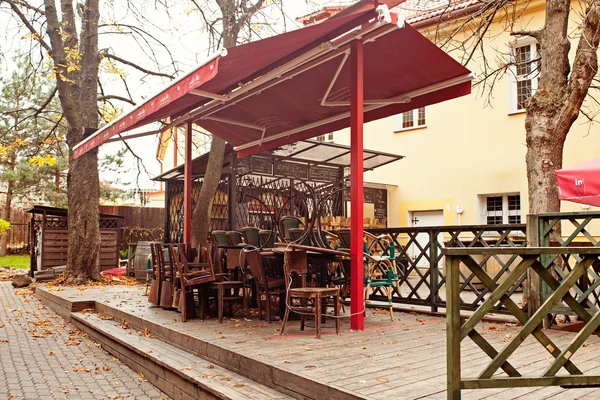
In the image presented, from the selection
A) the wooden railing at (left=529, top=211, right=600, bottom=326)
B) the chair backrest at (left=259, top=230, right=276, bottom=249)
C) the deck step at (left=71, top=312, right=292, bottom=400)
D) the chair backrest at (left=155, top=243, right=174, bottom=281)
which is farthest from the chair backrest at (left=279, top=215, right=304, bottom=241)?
the wooden railing at (left=529, top=211, right=600, bottom=326)

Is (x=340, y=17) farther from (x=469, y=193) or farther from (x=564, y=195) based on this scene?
(x=469, y=193)

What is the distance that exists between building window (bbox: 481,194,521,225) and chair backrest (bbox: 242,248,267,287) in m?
9.34

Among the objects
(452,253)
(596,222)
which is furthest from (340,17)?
(596,222)

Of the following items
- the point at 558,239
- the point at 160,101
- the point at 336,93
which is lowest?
the point at 558,239

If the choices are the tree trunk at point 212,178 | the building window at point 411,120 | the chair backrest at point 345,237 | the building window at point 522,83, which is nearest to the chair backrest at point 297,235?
the chair backrest at point 345,237

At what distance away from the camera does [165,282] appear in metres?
7.69

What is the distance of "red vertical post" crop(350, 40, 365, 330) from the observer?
18.7ft

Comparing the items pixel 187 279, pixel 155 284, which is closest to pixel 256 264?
pixel 187 279

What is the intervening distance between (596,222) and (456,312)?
1041cm

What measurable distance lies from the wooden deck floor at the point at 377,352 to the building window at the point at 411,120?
9.43 meters

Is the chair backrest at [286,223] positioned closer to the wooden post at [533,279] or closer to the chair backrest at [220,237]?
the chair backrest at [220,237]

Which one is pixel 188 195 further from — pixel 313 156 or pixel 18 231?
pixel 18 231

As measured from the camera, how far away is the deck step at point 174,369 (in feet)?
13.7

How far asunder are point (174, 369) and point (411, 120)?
12.5m
